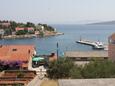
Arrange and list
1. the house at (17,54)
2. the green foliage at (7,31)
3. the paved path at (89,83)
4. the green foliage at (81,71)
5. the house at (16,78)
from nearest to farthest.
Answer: the paved path at (89,83)
the house at (16,78)
the green foliage at (81,71)
the house at (17,54)
the green foliage at (7,31)

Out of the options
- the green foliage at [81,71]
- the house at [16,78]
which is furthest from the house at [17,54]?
the house at [16,78]

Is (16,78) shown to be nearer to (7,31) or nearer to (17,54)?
(17,54)

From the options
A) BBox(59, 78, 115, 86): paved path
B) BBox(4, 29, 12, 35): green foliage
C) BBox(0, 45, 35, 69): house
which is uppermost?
BBox(59, 78, 115, 86): paved path

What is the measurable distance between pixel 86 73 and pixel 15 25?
72.8m

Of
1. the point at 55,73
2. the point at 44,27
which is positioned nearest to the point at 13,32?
the point at 44,27

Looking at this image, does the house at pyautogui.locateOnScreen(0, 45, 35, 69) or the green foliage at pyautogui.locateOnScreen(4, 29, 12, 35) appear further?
the green foliage at pyautogui.locateOnScreen(4, 29, 12, 35)

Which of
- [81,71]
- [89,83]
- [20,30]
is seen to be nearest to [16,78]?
[81,71]

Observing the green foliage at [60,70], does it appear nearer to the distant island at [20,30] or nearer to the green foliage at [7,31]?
the distant island at [20,30]

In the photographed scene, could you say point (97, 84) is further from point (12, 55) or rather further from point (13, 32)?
point (13, 32)

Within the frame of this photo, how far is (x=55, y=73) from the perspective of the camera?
13.4 m

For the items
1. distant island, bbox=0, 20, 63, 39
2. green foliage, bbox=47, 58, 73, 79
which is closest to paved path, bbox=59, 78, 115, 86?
green foliage, bbox=47, 58, 73, 79

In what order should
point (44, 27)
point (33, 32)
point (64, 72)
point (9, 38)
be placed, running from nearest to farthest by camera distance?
1. point (64, 72)
2. point (9, 38)
3. point (33, 32)
4. point (44, 27)

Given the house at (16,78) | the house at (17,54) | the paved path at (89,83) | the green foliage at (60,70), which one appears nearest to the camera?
the paved path at (89,83)

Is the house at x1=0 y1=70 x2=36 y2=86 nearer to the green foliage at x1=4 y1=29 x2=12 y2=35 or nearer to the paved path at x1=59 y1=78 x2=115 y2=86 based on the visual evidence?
the paved path at x1=59 y1=78 x2=115 y2=86
